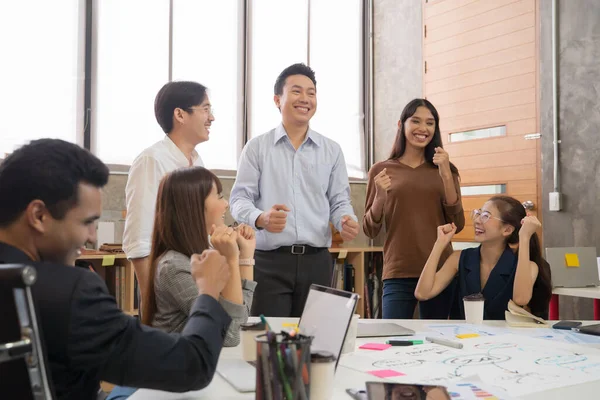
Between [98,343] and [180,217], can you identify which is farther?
[180,217]

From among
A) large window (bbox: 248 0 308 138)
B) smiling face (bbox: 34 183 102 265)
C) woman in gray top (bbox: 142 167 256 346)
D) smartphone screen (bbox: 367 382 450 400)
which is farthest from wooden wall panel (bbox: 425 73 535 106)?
smiling face (bbox: 34 183 102 265)

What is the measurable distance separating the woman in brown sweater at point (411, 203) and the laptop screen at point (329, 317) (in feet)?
4.42

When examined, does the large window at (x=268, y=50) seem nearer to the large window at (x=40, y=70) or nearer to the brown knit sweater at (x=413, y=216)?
the large window at (x=40, y=70)

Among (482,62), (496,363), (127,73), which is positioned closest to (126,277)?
(127,73)

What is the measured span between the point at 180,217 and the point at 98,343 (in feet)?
2.95

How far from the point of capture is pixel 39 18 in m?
4.34

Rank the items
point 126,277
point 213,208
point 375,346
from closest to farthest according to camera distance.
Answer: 1. point 375,346
2. point 213,208
3. point 126,277

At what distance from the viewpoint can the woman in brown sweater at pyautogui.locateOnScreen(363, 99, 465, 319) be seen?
2.87 metres

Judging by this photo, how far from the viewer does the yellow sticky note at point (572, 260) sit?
11.2ft

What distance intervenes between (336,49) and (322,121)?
2.27ft

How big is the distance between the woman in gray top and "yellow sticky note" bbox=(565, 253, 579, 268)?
2131mm

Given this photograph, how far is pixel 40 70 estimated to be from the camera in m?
4.35

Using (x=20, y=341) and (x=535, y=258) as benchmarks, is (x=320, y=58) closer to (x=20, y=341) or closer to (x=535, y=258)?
(x=535, y=258)

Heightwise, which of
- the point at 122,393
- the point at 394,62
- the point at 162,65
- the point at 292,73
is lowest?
the point at 122,393
